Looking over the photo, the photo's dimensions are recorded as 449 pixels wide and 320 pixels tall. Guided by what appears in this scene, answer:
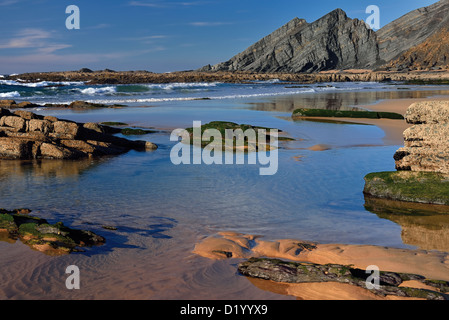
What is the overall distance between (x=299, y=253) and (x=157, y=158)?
7.04 metres

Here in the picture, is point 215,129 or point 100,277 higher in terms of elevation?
point 215,129

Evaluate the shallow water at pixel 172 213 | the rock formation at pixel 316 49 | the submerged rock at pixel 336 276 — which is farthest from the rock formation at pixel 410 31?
the submerged rock at pixel 336 276

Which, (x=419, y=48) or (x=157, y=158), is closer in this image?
(x=157, y=158)

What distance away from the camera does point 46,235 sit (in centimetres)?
514

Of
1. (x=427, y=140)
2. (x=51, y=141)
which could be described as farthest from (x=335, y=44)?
(x=427, y=140)

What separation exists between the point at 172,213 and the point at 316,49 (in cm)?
14128

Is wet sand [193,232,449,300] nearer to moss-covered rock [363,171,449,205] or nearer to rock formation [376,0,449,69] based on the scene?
moss-covered rock [363,171,449,205]

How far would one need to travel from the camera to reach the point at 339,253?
497 cm

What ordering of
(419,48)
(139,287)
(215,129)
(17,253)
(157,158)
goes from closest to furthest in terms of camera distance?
(139,287)
(17,253)
(157,158)
(215,129)
(419,48)

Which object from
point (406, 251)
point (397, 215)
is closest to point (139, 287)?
point (406, 251)

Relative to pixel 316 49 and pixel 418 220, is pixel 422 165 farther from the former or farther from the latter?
pixel 316 49

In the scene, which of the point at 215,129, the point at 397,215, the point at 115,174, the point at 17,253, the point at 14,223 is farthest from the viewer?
the point at 215,129

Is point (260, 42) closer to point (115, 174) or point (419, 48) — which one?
point (419, 48)
